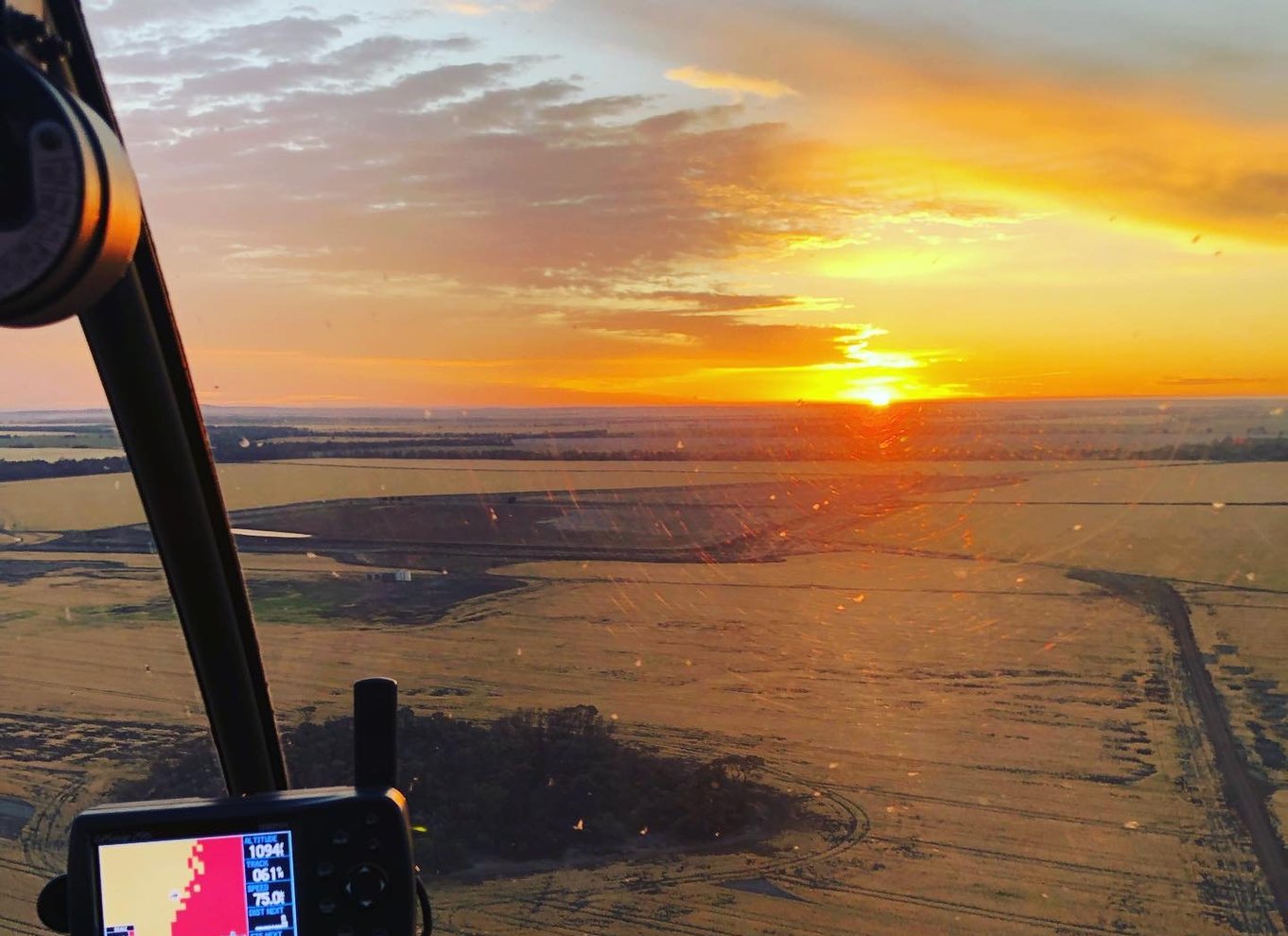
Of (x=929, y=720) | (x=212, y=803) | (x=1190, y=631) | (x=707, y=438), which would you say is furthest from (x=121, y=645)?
(x=707, y=438)

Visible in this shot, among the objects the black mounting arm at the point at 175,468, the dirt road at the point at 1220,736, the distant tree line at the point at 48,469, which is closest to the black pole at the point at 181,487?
the black mounting arm at the point at 175,468

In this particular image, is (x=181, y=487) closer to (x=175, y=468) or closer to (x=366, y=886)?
(x=175, y=468)

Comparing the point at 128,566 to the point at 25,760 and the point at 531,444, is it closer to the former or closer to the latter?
the point at 25,760

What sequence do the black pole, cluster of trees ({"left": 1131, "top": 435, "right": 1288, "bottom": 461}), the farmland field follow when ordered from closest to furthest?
the black pole
the farmland field
cluster of trees ({"left": 1131, "top": 435, "right": 1288, "bottom": 461})

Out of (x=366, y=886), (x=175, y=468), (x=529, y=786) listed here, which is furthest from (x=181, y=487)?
(x=529, y=786)

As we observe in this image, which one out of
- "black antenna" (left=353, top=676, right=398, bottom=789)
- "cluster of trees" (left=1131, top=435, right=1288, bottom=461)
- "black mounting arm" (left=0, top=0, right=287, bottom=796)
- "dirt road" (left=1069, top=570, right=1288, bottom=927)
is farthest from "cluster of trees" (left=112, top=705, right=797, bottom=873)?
"cluster of trees" (left=1131, top=435, right=1288, bottom=461)

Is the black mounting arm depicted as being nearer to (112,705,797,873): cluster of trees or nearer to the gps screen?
(112,705,797,873): cluster of trees
